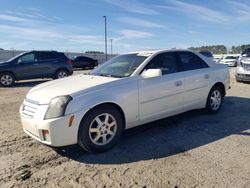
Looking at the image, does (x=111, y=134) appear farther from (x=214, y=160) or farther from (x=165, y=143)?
(x=214, y=160)

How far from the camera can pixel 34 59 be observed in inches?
519

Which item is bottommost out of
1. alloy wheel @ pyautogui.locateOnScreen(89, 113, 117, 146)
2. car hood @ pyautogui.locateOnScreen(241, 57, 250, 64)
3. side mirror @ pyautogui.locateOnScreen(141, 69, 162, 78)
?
alloy wheel @ pyautogui.locateOnScreen(89, 113, 117, 146)

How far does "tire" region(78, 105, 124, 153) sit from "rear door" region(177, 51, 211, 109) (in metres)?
1.82

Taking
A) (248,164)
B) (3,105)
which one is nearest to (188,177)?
(248,164)

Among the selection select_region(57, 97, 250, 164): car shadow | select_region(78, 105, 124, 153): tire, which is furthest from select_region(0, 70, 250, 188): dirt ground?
select_region(78, 105, 124, 153): tire

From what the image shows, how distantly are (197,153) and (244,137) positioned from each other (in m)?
1.21

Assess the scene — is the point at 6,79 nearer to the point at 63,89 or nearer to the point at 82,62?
the point at 63,89

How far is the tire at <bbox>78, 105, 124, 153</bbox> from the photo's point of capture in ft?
13.3

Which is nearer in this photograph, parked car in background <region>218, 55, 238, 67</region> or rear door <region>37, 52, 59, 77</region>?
rear door <region>37, 52, 59, 77</region>

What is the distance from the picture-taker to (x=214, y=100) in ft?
20.8

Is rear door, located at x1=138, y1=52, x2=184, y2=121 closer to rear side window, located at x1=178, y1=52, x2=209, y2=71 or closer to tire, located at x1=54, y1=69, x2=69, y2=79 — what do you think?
rear side window, located at x1=178, y1=52, x2=209, y2=71

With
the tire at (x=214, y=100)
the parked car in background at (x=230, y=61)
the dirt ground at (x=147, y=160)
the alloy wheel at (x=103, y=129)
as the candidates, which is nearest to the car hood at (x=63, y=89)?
the alloy wheel at (x=103, y=129)

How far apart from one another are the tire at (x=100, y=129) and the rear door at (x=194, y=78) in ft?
5.96

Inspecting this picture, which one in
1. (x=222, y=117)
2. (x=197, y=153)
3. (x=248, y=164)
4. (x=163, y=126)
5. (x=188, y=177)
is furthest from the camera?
(x=222, y=117)
